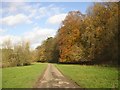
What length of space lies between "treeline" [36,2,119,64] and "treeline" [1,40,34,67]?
41.9 feet

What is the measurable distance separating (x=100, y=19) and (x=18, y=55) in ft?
104

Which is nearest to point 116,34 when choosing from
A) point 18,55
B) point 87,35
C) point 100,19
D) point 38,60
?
point 100,19

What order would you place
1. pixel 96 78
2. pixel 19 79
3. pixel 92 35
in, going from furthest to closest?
1. pixel 92 35
2. pixel 19 79
3. pixel 96 78

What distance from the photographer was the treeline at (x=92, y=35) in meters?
43.1

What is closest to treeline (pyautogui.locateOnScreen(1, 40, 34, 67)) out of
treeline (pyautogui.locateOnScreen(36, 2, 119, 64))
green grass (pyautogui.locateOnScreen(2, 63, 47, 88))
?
treeline (pyautogui.locateOnScreen(36, 2, 119, 64))

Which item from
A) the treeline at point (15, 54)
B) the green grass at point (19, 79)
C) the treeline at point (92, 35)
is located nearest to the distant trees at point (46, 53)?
the treeline at point (15, 54)

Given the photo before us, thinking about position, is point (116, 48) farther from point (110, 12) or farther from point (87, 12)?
point (87, 12)

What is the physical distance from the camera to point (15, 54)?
236 ft

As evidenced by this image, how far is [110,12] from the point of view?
4691 cm

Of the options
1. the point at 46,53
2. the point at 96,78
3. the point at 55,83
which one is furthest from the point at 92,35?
the point at 46,53

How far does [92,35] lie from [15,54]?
2822 centimetres

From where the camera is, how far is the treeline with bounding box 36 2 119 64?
4309 centimetres

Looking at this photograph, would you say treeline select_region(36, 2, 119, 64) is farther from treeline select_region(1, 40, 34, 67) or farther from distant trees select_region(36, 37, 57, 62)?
distant trees select_region(36, 37, 57, 62)

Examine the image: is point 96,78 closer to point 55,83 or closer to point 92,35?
point 55,83
